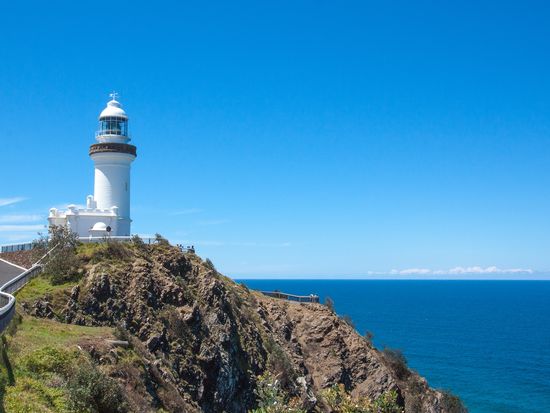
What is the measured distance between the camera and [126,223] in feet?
162

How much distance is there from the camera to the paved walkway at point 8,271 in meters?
34.3

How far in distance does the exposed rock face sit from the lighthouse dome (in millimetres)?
14009

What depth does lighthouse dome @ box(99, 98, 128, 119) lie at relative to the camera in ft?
160

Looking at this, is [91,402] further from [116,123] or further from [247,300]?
[116,123]

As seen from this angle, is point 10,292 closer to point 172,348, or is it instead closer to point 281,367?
point 172,348

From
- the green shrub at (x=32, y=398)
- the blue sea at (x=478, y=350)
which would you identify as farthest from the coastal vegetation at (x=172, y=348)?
the blue sea at (x=478, y=350)

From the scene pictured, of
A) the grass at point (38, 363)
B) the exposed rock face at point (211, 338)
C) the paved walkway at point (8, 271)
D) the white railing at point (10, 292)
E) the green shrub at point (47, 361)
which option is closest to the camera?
the grass at point (38, 363)

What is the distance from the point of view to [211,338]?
36.6 meters

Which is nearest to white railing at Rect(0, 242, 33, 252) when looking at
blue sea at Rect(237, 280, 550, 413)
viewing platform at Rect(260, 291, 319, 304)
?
viewing platform at Rect(260, 291, 319, 304)

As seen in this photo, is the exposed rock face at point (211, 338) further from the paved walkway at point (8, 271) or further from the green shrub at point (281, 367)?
the paved walkway at point (8, 271)

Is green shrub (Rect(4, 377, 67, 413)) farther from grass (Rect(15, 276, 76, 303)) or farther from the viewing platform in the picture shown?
the viewing platform

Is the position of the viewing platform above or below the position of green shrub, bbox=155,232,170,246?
below

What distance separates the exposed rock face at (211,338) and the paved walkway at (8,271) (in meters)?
4.51

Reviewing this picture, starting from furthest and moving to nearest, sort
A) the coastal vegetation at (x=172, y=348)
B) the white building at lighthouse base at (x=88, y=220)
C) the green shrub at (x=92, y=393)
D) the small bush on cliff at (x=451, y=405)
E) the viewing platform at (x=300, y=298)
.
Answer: the viewing platform at (x=300, y=298) < the small bush on cliff at (x=451, y=405) < the white building at lighthouse base at (x=88, y=220) < the coastal vegetation at (x=172, y=348) < the green shrub at (x=92, y=393)
